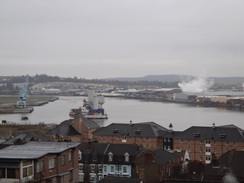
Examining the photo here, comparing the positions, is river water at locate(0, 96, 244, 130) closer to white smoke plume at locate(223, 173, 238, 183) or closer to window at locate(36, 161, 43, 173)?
white smoke plume at locate(223, 173, 238, 183)

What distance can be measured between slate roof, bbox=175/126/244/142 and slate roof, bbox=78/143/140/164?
111 inches

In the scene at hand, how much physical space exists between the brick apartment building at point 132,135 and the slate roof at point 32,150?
23.3 ft

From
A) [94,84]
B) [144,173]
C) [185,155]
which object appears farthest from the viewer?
[94,84]

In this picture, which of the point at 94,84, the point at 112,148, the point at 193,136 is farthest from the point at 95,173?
the point at 94,84

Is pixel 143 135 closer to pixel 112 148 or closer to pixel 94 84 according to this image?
pixel 112 148

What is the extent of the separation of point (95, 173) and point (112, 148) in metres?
0.47

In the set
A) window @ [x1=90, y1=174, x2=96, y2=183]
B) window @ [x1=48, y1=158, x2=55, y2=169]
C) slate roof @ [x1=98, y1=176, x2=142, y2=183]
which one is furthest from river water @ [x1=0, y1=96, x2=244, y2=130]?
window @ [x1=48, y1=158, x2=55, y2=169]

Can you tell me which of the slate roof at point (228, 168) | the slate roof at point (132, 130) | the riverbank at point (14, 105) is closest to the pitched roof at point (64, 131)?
the slate roof at point (132, 130)

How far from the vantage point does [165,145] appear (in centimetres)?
1046

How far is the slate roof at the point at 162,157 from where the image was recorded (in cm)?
692

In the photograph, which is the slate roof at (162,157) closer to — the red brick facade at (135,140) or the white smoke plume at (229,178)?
the white smoke plume at (229,178)

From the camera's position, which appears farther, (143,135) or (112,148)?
(143,135)

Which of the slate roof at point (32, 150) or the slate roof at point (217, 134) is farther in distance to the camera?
the slate roof at point (217, 134)

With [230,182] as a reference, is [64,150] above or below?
above
